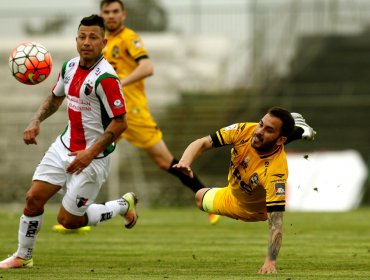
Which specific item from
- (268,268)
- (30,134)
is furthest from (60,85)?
(268,268)

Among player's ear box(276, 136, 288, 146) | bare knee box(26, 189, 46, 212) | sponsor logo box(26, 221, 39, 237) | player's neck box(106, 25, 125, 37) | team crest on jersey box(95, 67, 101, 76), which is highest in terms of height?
team crest on jersey box(95, 67, 101, 76)

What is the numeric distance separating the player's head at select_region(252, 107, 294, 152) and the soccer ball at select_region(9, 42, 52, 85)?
220 cm

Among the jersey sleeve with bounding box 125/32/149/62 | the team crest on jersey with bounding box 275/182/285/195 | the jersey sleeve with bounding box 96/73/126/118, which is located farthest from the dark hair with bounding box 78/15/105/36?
the jersey sleeve with bounding box 125/32/149/62

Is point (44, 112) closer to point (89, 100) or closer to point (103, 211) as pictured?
point (89, 100)

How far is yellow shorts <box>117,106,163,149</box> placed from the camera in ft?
45.0

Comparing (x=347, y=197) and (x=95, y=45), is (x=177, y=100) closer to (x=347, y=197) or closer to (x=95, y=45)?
(x=347, y=197)

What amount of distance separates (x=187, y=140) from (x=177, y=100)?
1.31m

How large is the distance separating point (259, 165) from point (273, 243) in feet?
2.71

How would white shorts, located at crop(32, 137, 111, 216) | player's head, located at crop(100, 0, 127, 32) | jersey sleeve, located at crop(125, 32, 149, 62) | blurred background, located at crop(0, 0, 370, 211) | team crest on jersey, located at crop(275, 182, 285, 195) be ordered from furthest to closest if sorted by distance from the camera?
blurred background, located at crop(0, 0, 370, 211)
jersey sleeve, located at crop(125, 32, 149, 62)
player's head, located at crop(100, 0, 127, 32)
white shorts, located at crop(32, 137, 111, 216)
team crest on jersey, located at crop(275, 182, 285, 195)

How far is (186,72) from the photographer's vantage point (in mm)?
29062

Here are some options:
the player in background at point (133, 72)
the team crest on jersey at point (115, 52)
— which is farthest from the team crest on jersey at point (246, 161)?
the team crest on jersey at point (115, 52)

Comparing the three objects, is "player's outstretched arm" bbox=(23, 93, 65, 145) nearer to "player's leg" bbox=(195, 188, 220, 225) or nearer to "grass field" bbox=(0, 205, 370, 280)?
"grass field" bbox=(0, 205, 370, 280)

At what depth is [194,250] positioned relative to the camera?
11375 mm

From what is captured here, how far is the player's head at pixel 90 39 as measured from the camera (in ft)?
30.0
